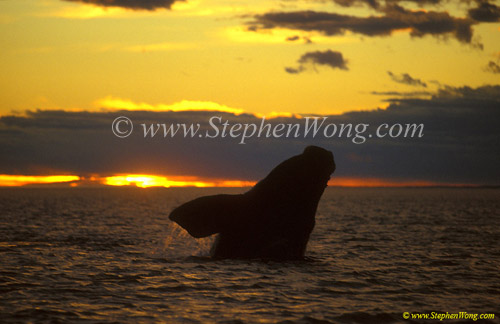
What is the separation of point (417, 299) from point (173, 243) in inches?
584

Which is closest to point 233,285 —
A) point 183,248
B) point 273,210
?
point 273,210

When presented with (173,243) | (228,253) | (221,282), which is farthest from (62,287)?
(173,243)

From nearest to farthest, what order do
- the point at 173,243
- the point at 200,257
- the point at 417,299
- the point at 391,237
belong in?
the point at 417,299
the point at 200,257
the point at 173,243
the point at 391,237

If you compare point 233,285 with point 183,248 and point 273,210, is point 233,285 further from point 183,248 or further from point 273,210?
point 183,248

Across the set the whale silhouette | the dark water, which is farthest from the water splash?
the whale silhouette

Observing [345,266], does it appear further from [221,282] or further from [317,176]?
[221,282]

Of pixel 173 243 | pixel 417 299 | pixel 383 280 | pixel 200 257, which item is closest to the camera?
pixel 417 299

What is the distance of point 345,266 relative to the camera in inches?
864

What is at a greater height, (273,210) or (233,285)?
(273,210)

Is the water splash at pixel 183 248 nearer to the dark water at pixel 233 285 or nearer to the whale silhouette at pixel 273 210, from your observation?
the dark water at pixel 233 285

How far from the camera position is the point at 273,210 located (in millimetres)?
19688

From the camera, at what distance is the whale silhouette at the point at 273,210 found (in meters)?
19.4

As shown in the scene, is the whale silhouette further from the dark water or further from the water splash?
the water splash

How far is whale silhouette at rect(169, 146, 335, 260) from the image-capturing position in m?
19.4
